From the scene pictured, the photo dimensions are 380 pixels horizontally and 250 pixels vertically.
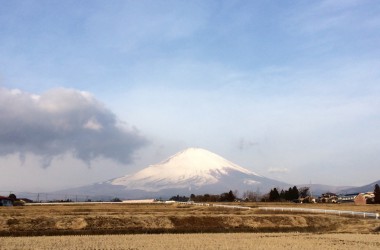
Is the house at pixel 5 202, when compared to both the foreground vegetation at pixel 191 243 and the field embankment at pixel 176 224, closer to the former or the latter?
the field embankment at pixel 176 224

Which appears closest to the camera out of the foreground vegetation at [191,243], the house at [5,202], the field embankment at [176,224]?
the foreground vegetation at [191,243]

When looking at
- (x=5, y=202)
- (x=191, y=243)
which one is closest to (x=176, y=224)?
(x=191, y=243)

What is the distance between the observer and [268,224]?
146ft

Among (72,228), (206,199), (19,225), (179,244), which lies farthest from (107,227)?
(206,199)

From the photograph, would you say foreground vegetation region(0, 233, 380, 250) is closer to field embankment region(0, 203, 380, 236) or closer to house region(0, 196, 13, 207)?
field embankment region(0, 203, 380, 236)

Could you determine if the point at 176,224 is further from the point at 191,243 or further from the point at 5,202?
the point at 5,202

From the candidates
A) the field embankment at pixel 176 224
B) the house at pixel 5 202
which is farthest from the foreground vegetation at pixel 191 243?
the house at pixel 5 202

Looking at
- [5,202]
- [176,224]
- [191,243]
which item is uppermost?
[5,202]

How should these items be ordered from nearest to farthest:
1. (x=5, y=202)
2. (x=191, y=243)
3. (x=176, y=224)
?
(x=191, y=243)
(x=176, y=224)
(x=5, y=202)

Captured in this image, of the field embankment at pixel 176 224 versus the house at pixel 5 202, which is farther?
the house at pixel 5 202

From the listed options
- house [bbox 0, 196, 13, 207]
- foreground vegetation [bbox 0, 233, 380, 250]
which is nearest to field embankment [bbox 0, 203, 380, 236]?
foreground vegetation [bbox 0, 233, 380, 250]

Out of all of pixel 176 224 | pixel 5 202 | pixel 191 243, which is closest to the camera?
pixel 191 243

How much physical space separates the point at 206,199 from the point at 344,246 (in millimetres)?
133692

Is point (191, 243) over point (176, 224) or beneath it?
over
